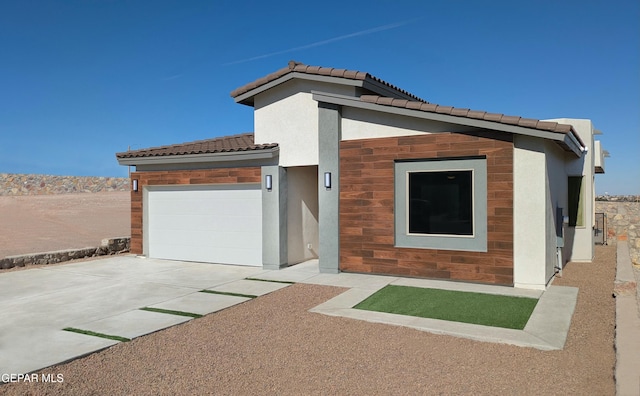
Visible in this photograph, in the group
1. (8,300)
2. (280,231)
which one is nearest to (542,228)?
(280,231)

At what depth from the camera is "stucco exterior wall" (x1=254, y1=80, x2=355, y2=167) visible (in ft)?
37.3

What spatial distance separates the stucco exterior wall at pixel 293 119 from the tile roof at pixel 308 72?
331 millimetres

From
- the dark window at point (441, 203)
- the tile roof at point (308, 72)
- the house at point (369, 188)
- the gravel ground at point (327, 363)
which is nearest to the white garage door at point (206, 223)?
the house at point (369, 188)

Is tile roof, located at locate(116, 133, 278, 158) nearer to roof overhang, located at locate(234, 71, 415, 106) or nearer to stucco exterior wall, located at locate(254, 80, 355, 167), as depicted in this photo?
stucco exterior wall, located at locate(254, 80, 355, 167)

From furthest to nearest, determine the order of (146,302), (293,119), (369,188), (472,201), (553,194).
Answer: (293,119) → (369,188) → (553,194) → (472,201) → (146,302)

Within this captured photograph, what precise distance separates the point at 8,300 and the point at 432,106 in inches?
368

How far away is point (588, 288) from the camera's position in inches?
356

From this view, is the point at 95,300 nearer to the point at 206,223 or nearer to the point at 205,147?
the point at 206,223

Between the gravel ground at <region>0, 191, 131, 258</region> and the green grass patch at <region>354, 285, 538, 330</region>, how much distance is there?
12.7 metres

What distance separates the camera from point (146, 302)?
8148mm

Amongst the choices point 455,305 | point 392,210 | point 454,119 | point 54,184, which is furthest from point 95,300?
point 54,184

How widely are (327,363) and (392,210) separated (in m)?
5.61

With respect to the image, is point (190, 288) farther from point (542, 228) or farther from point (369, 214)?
point (542, 228)

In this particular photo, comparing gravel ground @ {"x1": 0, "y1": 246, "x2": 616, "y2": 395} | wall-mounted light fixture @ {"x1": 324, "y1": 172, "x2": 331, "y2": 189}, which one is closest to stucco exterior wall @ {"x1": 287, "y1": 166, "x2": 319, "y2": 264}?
wall-mounted light fixture @ {"x1": 324, "y1": 172, "x2": 331, "y2": 189}
